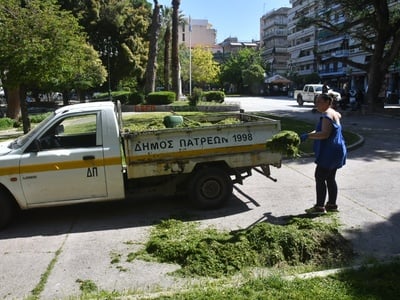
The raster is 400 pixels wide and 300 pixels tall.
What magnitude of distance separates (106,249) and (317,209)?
10.0ft

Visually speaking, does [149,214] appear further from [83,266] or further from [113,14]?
[113,14]

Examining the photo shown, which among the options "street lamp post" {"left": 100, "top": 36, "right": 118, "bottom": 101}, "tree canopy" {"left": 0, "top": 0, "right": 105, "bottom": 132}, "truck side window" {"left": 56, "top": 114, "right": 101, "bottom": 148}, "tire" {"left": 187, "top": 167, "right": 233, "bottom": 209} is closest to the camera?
"truck side window" {"left": 56, "top": 114, "right": 101, "bottom": 148}

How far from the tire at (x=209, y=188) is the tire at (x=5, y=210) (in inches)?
103

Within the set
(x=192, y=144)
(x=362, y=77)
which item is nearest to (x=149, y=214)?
(x=192, y=144)

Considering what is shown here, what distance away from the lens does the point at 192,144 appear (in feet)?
21.4

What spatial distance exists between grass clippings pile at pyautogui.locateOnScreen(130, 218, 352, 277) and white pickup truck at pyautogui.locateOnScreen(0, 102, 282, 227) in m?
1.28

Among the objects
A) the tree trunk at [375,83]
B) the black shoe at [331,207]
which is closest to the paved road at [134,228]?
the black shoe at [331,207]

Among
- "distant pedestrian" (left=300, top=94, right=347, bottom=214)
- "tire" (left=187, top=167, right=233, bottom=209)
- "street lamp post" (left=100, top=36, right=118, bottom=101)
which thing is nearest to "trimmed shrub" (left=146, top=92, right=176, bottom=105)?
"street lamp post" (left=100, top=36, right=118, bottom=101)

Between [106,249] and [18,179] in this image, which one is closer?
[106,249]

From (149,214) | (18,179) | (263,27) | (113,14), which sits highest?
(263,27)

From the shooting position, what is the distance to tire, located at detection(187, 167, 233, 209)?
21.9ft

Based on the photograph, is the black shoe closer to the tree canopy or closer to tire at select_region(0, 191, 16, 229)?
tire at select_region(0, 191, 16, 229)

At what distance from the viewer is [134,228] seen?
6.09 meters

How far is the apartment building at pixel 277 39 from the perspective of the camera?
125 meters
